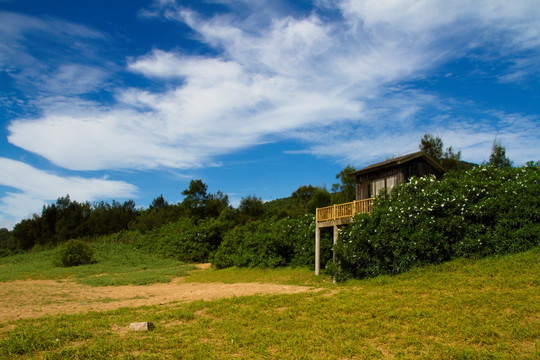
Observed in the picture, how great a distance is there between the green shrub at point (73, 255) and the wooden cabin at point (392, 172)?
2413cm

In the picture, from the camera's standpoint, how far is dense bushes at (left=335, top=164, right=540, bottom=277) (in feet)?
41.4

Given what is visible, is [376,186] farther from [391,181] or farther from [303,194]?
[303,194]

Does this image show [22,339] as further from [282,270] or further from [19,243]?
[19,243]

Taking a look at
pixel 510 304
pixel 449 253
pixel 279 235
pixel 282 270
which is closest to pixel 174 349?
pixel 510 304

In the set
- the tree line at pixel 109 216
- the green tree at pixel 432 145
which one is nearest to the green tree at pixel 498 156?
the green tree at pixel 432 145

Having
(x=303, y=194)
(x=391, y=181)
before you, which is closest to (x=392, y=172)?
(x=391, y=181)

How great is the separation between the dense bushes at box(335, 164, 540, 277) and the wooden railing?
88 centimetres

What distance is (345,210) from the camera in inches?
655

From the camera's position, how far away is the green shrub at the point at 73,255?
102 feet

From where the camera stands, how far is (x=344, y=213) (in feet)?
54.6

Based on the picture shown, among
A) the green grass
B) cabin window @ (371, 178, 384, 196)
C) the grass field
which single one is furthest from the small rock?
cabin window @ (371, 178, 384, 196)

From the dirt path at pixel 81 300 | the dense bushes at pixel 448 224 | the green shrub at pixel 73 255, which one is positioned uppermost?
the dense bushes at pixel 448 224

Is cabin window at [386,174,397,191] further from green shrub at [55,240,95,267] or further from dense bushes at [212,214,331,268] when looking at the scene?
green shrub at [55,240,95,267]

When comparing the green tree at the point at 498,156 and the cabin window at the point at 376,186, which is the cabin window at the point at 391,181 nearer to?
the cabin window at the point at 376,186
